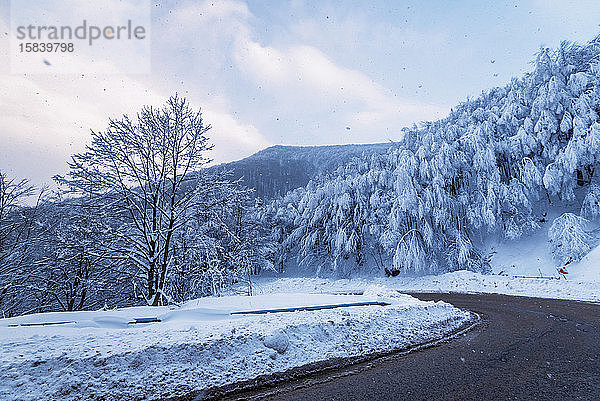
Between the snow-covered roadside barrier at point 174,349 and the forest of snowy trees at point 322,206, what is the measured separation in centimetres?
411

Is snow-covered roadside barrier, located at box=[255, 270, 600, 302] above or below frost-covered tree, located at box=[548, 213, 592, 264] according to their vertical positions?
below

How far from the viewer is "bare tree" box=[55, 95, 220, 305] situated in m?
9.85

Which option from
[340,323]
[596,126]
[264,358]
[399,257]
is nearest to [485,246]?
[399,257]

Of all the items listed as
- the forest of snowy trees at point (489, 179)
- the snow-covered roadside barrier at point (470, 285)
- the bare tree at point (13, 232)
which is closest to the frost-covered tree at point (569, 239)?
the forest of snowy trees at point (489, 179)

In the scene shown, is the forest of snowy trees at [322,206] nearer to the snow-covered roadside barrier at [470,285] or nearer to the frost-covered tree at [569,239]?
the frost-covered tree at [569,239]

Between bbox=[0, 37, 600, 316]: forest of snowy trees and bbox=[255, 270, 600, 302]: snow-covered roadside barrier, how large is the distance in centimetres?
135

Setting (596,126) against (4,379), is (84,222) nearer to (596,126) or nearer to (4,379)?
(4,379)

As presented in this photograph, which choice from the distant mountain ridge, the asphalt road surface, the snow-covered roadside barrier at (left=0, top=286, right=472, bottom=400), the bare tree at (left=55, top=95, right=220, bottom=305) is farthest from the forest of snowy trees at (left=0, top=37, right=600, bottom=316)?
the distant mountain ridge

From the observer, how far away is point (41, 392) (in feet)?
9.99

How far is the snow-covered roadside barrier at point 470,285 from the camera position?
1329 centimetres

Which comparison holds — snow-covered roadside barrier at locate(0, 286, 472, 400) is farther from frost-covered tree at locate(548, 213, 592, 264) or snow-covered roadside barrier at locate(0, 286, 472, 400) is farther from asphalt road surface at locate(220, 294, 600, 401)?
frost-covered tree at locate(548, 213, 592, 264)

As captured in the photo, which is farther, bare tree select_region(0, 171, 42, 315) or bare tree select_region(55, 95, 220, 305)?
bare tree select_region(0, 171, 42, 315)

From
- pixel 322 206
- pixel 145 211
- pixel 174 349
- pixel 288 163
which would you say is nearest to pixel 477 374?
pixel 174 349

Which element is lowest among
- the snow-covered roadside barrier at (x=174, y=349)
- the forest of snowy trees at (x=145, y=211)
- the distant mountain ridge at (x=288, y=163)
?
the snow-covered roadside barrier at (x=174, y=349)
